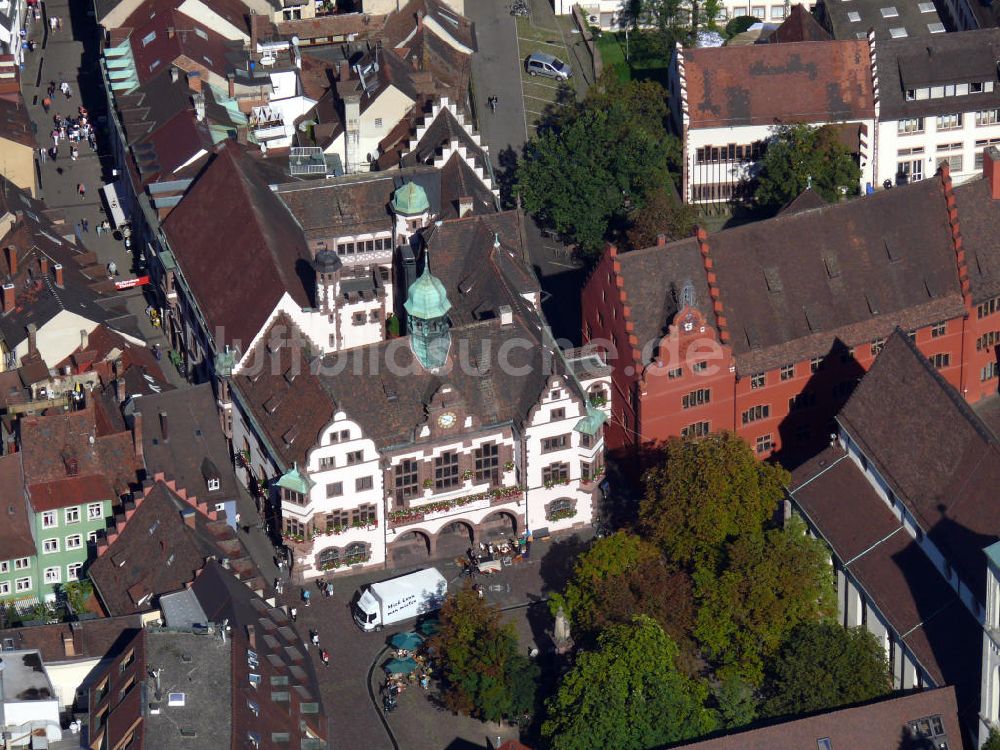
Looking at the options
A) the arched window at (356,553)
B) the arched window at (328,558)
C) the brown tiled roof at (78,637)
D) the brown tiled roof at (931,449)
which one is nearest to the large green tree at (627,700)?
the brown tiled roof at (931,449)

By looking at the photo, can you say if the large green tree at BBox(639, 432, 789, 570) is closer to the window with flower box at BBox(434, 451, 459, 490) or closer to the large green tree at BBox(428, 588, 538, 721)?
the large green tree at BBox(428, 588, 538, 721)

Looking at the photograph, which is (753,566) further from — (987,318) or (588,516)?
(987,318)

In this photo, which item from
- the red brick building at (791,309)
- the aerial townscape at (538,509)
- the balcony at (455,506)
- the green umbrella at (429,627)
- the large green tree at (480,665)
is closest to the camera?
A: the aerial townscape at (538,509)

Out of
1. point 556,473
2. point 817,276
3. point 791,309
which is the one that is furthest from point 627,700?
point 817,276

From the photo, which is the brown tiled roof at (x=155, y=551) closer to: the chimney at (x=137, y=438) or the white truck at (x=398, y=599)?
the chimney at (x=137, y=438)

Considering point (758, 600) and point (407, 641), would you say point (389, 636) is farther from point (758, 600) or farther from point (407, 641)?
point (758, 600)

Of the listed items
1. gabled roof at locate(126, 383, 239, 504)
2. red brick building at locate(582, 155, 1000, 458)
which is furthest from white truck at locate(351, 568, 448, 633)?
red brick building at locate(582, 155, 1000, 458)

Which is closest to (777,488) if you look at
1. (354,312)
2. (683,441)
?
(683,441)
